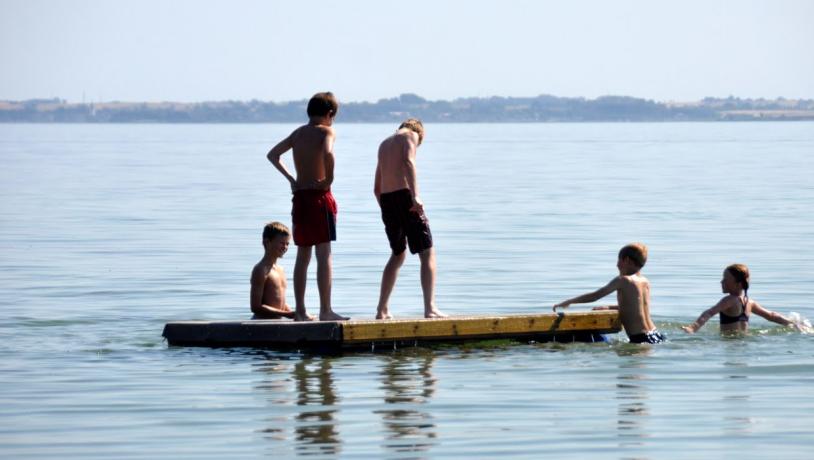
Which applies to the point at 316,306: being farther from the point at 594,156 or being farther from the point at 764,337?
the point at 594,156

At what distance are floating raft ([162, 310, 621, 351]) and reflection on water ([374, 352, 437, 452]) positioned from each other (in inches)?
9.0

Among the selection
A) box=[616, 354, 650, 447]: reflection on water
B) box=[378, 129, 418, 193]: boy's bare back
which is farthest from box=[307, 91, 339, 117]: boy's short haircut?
box=[616, 354, 650, 447]: reflection on water

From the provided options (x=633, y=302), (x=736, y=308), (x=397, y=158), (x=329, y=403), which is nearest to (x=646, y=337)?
(x=633, y=302)

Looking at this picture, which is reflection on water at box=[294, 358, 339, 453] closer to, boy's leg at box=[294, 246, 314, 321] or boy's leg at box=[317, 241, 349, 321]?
boy's leg at box=[317, 241, 349, 321]

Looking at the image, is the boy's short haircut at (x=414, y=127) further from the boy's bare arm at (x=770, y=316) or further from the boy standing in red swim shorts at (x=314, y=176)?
the boy's bare arm at (x=770, y=316)

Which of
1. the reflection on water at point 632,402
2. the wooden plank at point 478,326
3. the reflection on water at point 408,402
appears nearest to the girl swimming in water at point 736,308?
the wooden plank at point 478,326

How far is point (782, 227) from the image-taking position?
28.3 m

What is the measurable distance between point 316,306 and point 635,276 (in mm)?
5334

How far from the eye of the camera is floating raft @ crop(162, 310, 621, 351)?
12.2 meters

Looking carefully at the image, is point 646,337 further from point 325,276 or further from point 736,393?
point 325,276

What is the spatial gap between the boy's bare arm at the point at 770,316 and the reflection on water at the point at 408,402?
322 centimetres

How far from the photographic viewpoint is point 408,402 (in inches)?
415

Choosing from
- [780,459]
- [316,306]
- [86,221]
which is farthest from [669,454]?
[86,221]

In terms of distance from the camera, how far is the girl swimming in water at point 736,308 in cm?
1368
